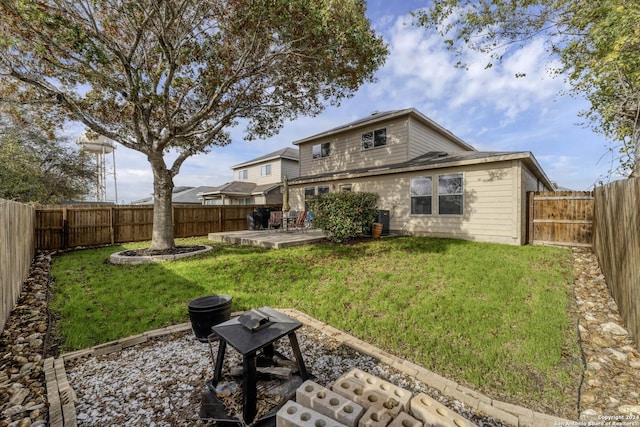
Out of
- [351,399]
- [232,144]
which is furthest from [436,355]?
[232,144]

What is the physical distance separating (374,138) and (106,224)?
1252 cm

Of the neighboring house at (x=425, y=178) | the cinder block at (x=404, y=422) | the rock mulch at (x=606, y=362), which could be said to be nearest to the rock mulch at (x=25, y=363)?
the cinder block at (x=404, y=422)

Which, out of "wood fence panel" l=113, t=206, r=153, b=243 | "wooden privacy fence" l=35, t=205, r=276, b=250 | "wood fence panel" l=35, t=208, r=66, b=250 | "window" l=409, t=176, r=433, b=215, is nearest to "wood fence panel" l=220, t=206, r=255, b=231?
"wooden privacy fence" l=35, t=205, r=276, b=250

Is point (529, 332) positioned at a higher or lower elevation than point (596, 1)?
lower

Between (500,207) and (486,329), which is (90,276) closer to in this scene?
(486,329)

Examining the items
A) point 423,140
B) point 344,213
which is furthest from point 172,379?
point 423,140

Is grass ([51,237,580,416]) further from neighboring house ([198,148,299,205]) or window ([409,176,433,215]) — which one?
neighboring house ([198,148,299,205])

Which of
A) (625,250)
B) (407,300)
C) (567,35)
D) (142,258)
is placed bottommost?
(407,300)

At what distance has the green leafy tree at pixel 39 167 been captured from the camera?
1240cm

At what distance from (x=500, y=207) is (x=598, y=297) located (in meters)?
4.75

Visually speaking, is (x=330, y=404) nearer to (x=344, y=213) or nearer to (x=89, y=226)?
(x=344, y=213)

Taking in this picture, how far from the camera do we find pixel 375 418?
149 centimetres

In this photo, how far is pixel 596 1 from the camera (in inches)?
242

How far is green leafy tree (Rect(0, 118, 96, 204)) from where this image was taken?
12.4 metres
